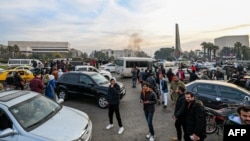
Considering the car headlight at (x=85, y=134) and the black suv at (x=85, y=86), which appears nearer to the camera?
the car headlight at (x=85, y=134)

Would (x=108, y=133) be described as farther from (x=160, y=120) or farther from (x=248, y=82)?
(x=248, y=82)

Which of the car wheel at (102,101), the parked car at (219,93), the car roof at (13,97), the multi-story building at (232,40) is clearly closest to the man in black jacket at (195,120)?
the car roof at (13,97)

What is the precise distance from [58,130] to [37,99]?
1447 mm

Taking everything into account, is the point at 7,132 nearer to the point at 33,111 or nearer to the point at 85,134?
the point at 33,111

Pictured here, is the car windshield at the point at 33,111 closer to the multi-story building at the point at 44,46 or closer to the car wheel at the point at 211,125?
the car wheel at the point at 211,125

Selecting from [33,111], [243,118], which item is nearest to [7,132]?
[33,111]

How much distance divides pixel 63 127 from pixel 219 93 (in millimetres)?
6005

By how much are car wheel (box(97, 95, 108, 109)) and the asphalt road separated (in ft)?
0.71

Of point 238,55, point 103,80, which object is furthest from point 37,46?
point 103,80

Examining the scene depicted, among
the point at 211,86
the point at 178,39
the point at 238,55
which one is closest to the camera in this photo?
the point at 211,86

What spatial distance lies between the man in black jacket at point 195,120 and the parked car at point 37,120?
224 centimetres

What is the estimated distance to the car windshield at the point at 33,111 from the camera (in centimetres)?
462

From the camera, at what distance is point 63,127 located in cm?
477

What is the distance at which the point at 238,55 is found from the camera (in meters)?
87.6
